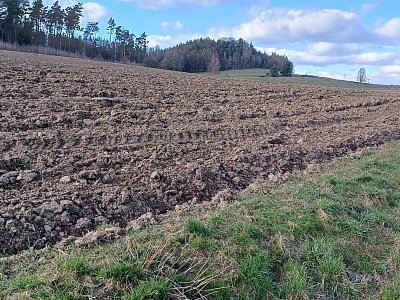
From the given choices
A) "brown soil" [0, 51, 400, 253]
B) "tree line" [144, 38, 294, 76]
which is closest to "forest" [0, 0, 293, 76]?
"tree line" [144, 38, 294, 76]

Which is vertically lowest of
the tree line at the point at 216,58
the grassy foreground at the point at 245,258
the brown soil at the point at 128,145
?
the grassy foreground at the point at 245,258

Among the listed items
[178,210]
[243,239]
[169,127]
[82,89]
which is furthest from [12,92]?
[243,239]

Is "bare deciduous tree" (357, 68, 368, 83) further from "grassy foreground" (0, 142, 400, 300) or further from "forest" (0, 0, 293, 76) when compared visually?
"grassy foreground" (0, 142, 400, 300)

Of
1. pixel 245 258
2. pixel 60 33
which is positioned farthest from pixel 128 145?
pixel 60 33

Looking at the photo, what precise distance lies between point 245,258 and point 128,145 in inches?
185

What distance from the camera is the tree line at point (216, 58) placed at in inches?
2672

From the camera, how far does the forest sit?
5712 cm

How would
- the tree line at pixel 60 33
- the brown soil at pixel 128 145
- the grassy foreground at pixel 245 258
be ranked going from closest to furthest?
the grassy foreground at pixel 245 258 → the brown soil at pixel 128 145 → the tree line at pixel 60 33

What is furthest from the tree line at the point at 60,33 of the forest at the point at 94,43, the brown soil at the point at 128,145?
the brown soil at the point at 128,145

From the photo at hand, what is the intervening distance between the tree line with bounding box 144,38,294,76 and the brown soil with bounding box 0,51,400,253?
50.2 metres

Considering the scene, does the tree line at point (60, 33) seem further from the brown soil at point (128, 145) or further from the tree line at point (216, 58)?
the brown soil at point (128, 145)

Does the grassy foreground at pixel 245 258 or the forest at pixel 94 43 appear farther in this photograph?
the forest at pixel 94 43

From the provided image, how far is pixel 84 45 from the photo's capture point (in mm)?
70500

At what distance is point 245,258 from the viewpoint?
→ 15.9 feet
